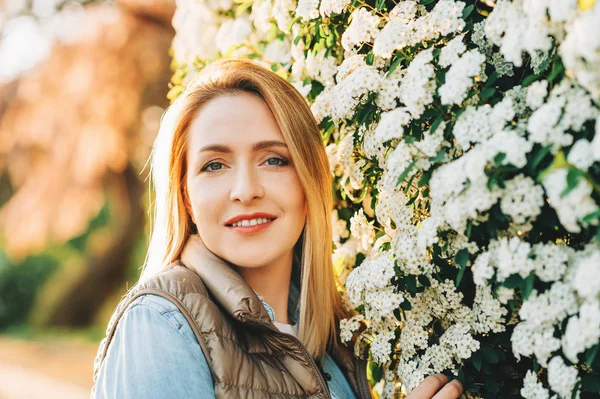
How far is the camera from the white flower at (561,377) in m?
1.49

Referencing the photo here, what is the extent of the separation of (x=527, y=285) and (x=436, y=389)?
0.63 meters

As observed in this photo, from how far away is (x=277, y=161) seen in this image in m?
2.26

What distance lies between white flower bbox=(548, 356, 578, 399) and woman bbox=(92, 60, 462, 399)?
0.48 meters

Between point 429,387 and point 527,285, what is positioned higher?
point 527,285

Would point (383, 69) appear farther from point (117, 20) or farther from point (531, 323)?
point (117, 20)

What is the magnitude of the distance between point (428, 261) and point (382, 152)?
1.30 feet

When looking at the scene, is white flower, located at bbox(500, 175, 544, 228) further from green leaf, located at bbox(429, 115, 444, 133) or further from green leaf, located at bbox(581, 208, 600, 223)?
green leaf, located at bbox(429, 115, 444, 133)

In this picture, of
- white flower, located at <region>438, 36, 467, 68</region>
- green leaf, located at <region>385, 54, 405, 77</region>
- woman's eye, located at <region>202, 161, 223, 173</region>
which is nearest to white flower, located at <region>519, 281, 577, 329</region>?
white flower, located at <region>438, 36, 467, 68</region>

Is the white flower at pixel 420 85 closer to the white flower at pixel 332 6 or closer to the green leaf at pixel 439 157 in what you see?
the green leaf at pixel 439 157

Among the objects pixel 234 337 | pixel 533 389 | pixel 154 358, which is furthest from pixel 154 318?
pixel 533 389

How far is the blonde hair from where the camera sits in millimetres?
2256

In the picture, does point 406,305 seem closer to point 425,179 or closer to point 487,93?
point 425,179

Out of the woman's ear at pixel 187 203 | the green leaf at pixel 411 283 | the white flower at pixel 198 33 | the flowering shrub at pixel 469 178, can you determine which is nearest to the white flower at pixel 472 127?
the flowering shrub at pixel 469 178

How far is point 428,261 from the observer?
6.13 feet
